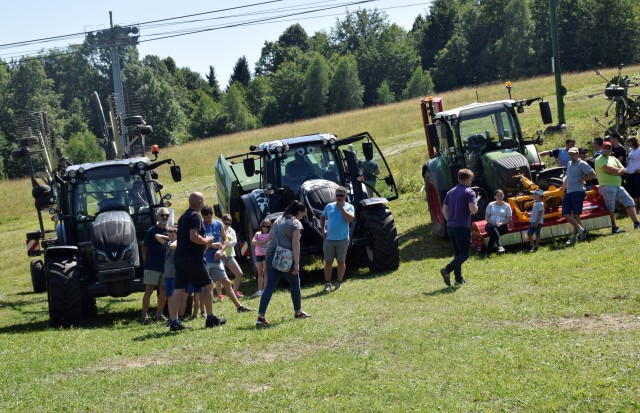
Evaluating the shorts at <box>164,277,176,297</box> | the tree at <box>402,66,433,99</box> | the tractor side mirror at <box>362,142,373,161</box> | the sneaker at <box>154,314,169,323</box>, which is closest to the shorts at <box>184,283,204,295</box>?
the shorts at <box>164,277,176,297</box>

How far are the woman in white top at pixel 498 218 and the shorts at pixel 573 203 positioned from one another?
0.92m

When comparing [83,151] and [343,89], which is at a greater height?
[343,89]

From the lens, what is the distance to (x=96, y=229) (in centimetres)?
1443

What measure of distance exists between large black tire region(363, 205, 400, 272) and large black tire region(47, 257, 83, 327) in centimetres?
480

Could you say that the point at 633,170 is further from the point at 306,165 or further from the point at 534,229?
the point at 306,165

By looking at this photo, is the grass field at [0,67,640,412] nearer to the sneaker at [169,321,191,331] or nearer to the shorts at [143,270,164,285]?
the sneaker at [169,321,191,331]

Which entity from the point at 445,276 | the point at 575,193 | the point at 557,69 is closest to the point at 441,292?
the point at 445,276

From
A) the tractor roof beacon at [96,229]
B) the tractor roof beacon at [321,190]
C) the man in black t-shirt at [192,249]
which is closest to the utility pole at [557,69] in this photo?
the tractor roof beacon at [321,190]

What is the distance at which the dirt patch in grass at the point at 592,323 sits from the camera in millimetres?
9691

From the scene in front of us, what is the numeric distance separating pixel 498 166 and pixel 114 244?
276 inches

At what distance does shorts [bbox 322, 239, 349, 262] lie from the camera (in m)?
14.8

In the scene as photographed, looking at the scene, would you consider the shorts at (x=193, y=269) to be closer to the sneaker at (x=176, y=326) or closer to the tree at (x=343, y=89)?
the sneaker at (x=176, y=326)

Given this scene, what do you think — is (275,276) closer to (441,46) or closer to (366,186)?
(366,186)

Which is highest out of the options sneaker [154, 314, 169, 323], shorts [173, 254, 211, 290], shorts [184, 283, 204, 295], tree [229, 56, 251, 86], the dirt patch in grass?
tree [229, 56, 251, 86]
